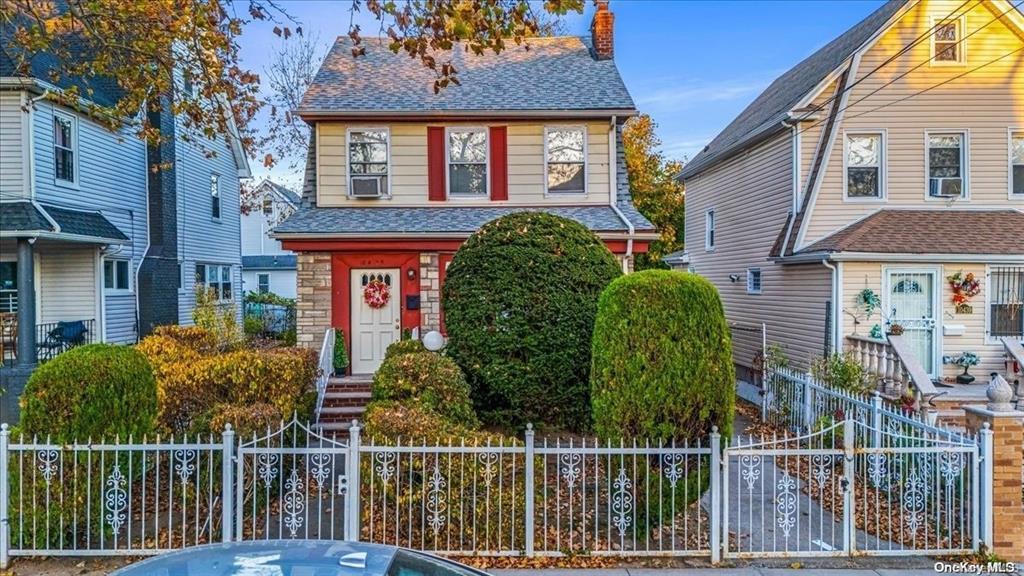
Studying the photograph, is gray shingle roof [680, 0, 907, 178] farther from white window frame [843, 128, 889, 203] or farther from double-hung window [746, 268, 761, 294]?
double-hung window [746, 268, 761, 294]

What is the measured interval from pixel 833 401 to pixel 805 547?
13.1 ft

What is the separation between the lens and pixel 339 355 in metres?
11.7

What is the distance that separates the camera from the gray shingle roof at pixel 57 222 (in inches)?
480

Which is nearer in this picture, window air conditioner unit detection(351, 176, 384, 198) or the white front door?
the white front door

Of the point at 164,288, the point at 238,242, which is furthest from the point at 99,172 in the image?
the point at 238,242

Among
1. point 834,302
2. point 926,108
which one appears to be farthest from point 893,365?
point 926,108

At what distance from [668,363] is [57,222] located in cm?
1370

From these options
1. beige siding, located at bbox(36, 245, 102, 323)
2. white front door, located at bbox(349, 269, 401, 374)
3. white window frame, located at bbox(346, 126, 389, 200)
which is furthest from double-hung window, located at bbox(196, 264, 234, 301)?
white front door, located at bbox(349, 269, 401, 374)

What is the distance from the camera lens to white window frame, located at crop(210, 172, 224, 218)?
2066 cm

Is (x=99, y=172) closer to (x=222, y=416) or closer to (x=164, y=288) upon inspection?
(x=164, y=288)

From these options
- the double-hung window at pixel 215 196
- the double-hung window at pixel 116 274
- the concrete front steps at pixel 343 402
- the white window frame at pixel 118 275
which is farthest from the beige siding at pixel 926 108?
the double-hung window at pixel 215 196

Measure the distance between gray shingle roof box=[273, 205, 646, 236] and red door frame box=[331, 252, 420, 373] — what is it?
57cm

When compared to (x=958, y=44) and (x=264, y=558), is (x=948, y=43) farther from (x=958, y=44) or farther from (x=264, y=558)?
(x=264, y=558)

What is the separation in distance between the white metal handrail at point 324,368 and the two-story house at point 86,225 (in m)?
3.73
